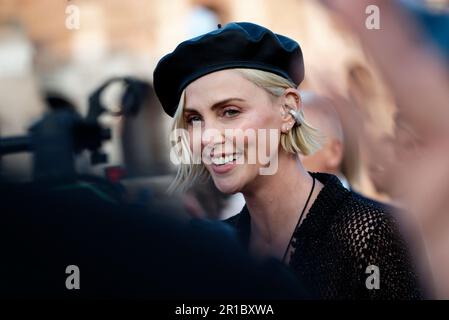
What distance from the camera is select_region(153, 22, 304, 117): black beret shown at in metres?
1.53

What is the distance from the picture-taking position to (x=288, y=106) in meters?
1.59

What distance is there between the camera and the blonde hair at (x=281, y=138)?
5.07 feet

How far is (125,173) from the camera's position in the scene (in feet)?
6.67

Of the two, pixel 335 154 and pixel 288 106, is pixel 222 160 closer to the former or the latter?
pixel 288 106

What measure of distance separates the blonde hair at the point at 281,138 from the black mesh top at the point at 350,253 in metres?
0.17

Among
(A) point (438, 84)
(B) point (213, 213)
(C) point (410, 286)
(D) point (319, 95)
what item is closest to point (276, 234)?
(C) point (410, 286)

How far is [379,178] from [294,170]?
91cm

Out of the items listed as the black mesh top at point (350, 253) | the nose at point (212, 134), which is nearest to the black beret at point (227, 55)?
the nose at point (212, 134)

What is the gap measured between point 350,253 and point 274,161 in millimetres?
295

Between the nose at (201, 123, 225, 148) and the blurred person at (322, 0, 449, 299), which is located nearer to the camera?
the nose at (201, 123, 225, 148)

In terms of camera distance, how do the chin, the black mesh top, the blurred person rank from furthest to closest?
the blurred person, the chin, the black mesh top

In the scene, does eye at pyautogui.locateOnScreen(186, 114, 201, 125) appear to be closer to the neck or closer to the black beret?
the black beret

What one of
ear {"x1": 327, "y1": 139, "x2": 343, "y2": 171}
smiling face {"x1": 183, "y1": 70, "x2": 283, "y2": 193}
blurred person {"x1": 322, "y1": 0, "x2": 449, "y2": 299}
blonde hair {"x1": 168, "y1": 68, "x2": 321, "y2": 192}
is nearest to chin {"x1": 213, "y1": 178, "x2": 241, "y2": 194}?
smiling face {"x1": 183, "y1": 70, "x2": 283, "y2": 193}
